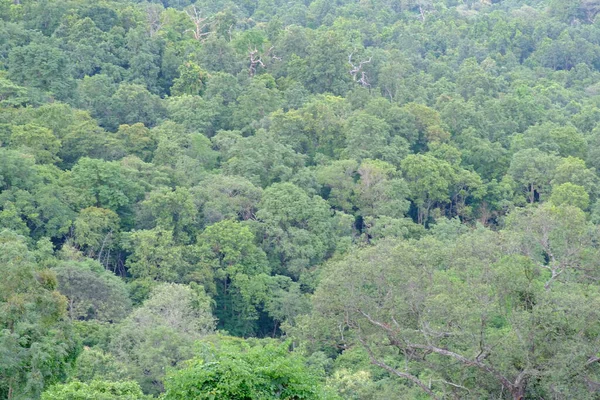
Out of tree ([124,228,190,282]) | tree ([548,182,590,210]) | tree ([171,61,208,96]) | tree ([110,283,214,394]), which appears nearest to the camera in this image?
tree ([110,283,214,394])

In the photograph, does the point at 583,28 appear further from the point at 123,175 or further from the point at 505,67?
the point at 123,175

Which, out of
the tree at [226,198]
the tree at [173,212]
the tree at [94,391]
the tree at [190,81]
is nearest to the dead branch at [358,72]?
the tree at [190,81]

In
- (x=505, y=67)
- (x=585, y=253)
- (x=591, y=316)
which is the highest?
(x=591, y=316)

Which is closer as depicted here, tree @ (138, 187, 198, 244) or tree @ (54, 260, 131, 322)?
tree @ (54, 260, 131, 322)

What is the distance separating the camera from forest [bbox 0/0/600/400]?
53.2ft

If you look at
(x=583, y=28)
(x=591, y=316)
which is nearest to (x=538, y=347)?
(x=591, y=316)

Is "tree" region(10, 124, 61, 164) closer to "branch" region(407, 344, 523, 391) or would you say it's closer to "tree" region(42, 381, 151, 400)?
"tree" region(42, 381, 151, 400)

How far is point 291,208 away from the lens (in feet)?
96.9

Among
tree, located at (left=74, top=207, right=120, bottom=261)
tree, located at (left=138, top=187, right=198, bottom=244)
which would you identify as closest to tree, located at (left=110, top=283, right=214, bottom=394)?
tree, located at (left=74, top=207, right=120, bottom=261)

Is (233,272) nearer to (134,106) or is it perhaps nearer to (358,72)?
(134,106)

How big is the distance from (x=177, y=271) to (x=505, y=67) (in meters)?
30.5

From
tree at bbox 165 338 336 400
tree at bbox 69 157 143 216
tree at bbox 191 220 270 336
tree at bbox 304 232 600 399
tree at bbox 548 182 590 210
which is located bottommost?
tree at bbox 191 220 270 336

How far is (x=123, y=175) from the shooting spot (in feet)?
96.0

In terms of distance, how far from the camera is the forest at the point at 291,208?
53.2ft
